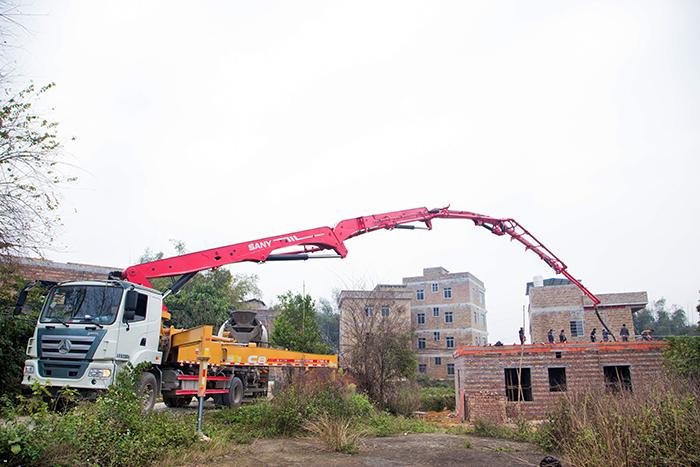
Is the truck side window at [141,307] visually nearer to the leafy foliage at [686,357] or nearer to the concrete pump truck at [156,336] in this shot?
the concrete pump truck at [156,336]

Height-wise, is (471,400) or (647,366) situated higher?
(647,366)

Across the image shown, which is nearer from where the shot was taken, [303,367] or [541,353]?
[303,367]

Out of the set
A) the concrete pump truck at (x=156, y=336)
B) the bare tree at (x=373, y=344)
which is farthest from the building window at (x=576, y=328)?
the concrete pump truck at (x=156, y=336)

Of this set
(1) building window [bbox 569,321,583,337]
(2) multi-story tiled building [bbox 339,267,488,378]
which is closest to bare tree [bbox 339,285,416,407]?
(1) building window [bbox 569,321,583,337]

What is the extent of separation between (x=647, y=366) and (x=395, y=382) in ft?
34.3

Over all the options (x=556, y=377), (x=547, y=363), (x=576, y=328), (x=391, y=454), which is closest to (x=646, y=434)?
(x=391, y=454)

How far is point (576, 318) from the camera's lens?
4238cm

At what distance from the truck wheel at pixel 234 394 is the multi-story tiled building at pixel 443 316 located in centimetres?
4254

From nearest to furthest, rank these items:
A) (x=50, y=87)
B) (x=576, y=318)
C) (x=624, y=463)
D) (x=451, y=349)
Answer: (x=624, y=463), (x=50, y=87), (x=576, y=318), (x=451, y=349)

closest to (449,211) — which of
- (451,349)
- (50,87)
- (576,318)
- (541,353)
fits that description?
(541,353)

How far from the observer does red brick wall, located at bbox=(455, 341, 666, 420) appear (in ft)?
61.9

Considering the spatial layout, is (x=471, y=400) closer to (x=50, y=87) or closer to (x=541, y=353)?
(x=541, y=353)

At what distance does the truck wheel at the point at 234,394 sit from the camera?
13.0 m

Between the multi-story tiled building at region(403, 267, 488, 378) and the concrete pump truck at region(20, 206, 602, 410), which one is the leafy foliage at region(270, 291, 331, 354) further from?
the multi-story tiled building at region(403, 267, 488, 378)
